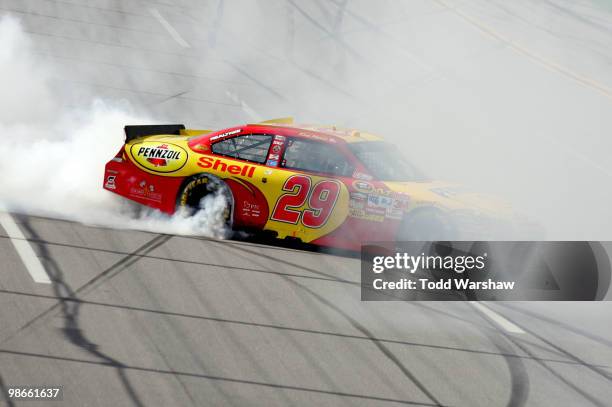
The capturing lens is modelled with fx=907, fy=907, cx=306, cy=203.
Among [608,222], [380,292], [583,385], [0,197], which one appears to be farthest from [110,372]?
[608,222]

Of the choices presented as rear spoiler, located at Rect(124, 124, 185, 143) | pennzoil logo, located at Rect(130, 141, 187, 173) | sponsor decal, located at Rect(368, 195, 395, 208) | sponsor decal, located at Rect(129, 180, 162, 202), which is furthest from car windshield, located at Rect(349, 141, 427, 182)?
rear spoiler, located at Rect(124, 124, 185, 143)

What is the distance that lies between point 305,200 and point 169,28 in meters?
13.6

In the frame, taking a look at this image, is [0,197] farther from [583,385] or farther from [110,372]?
[583,385]

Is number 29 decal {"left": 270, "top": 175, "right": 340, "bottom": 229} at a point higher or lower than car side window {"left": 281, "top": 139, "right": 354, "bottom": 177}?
lower

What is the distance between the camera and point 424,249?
9.79 m

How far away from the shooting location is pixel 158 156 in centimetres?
1070

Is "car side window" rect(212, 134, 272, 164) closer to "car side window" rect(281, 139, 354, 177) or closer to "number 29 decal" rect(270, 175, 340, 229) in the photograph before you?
"car side window" rect(281, 139, 354, 177)

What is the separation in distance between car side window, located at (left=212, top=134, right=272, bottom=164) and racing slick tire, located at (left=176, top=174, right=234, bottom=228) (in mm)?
371

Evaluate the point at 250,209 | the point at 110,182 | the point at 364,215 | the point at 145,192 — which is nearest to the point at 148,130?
the point at 110,182

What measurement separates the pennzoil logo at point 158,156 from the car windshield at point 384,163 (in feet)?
6.63

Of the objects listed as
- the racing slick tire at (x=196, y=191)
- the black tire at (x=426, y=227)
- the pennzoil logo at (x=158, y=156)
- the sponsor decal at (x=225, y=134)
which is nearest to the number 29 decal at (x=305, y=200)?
the racing slick tire at (x=196, y=191)

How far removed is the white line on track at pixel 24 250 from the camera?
8.45 m

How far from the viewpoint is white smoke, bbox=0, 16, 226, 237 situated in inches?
409

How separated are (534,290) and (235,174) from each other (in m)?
3.53
